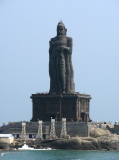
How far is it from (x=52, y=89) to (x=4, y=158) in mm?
33117

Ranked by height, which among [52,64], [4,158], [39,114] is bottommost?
[4,158]

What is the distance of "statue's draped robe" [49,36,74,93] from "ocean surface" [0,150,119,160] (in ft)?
65.0

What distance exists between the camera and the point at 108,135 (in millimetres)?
125688

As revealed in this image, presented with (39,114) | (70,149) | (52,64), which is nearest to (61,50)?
(52,64)

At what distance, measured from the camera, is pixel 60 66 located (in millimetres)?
135375

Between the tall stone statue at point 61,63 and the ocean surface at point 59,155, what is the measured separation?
65.1 feet

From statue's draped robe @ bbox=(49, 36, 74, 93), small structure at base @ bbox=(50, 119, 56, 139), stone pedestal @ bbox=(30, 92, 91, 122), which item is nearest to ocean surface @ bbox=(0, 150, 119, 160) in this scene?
small structure at base @ bbox=(50, 119, 56, 139)

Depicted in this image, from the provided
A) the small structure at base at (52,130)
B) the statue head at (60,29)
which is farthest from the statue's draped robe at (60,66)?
the small structure at base at (52,130)

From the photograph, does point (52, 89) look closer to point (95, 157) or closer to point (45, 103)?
point (45, 103)

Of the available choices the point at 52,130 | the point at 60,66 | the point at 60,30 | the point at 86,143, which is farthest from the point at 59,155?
the point at 60,30

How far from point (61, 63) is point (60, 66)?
0.57 metres

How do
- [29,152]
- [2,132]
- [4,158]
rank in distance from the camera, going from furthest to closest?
[2,132] → [29,152] → [4,158]

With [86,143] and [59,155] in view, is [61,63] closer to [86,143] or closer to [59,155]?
[86,143]

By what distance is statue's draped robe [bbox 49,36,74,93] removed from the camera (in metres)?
135
